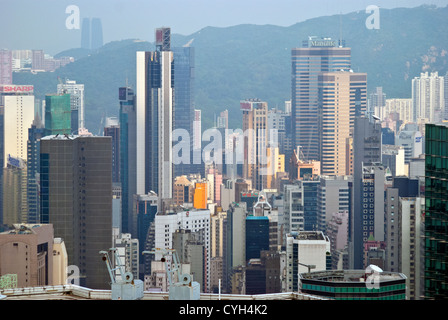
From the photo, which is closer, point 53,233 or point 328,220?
point 53,233

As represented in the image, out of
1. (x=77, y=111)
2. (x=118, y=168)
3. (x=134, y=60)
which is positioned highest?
(x=134, y=60)

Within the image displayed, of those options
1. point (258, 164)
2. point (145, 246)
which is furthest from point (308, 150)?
point (145, 246)

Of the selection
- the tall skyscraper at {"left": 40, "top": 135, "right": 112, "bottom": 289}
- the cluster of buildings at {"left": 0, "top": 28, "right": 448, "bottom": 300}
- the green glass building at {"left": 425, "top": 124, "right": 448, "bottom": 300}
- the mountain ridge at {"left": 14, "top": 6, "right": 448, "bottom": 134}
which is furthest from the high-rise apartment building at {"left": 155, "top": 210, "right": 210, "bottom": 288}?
the green glass building at {"left": 425, "top": 124, "right": 448, "bottom": 300}

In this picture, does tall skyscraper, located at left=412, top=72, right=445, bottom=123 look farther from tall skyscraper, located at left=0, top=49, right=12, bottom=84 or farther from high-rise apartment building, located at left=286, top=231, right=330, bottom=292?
tall skyscraper, located at left=0, top=49, right=12, bottom=84

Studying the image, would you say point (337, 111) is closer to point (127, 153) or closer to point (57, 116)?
point (127, 153)

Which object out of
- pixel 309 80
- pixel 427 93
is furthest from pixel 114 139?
pixel 309 80

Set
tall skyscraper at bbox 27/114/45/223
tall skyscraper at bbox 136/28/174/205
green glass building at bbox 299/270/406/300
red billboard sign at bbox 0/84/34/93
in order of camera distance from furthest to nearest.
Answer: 1. tall skyscraper at bbox 136/28/174/205
2. red billboard sign at bbox 0/84/34/93
3. tall skyscraper at bbox 27/114/45/223
4. green glass building at bbox 299/270/406/300
